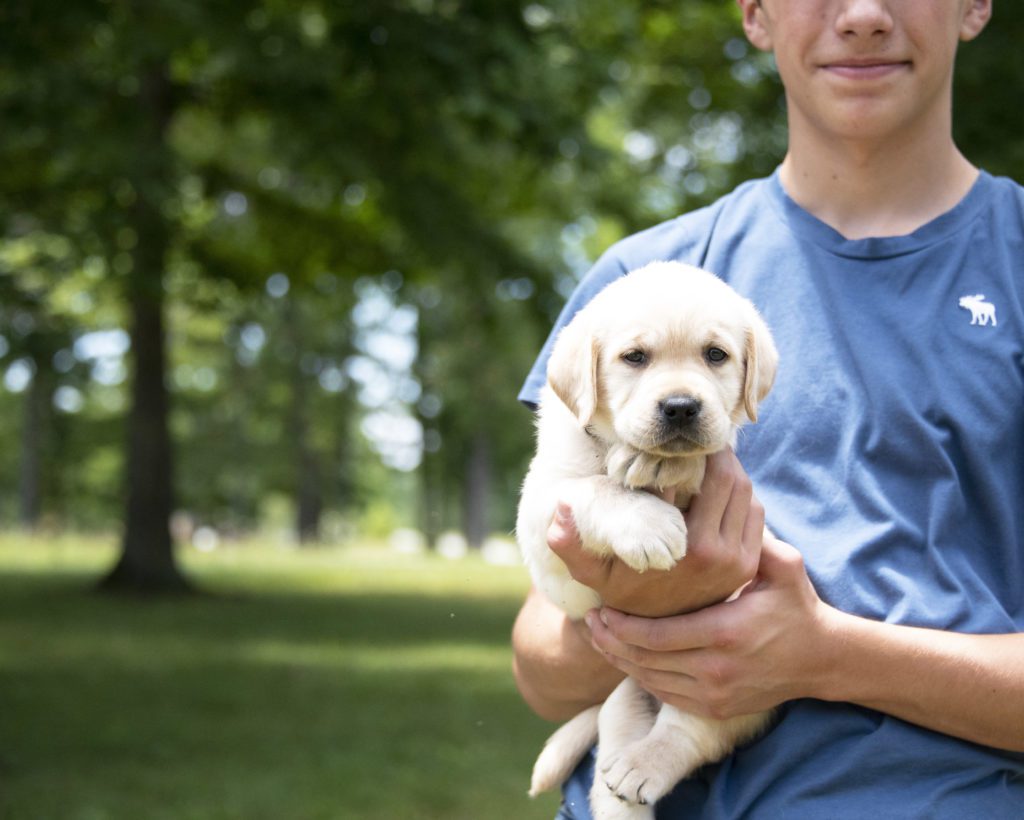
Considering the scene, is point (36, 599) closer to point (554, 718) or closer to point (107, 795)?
point (107, 795)

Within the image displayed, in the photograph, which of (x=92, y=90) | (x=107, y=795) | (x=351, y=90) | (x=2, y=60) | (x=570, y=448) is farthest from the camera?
(x=351, y=90)

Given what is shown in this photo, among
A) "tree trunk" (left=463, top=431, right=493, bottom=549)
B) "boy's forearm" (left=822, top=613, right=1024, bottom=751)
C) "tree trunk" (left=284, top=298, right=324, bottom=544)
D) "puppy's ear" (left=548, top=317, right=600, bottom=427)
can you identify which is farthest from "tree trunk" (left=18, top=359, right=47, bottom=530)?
"boy's forearm" (left=822, top=613, right=1024, bottom=751)

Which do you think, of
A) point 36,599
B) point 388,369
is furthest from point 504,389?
point 36,599

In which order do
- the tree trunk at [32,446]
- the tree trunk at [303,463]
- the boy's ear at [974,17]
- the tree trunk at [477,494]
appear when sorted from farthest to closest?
the tree trunk at [32,446], the tree trunk at [477,494], the tree trunk at [303,463], the boy's ear at [974,17]

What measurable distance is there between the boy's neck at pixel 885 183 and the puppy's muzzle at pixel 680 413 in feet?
1.71

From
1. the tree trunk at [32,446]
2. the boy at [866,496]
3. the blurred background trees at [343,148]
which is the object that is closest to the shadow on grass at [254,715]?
the blurred background trees at [343,148]

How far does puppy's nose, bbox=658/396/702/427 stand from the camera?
2498mm

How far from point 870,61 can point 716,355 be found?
66cm

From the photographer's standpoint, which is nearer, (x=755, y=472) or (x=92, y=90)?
(x=755, y=472)

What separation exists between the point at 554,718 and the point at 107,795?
21.1 ft

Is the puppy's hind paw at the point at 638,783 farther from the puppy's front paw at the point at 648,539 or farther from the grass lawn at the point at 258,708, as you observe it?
the grass lawn at the point at 258,708

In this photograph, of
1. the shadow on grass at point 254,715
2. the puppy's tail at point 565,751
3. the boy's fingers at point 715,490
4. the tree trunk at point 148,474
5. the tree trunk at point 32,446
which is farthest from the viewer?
the tree trunk at point 32,446

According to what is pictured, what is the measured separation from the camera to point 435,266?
590 inches

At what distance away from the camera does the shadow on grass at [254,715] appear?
866cm
